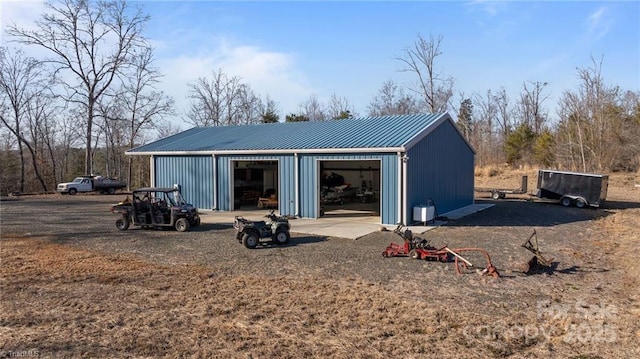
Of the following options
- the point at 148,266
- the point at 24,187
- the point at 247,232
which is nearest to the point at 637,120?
the point at 247,232

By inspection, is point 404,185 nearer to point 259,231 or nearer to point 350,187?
point 259,231

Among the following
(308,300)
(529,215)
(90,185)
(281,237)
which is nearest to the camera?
(308,300)

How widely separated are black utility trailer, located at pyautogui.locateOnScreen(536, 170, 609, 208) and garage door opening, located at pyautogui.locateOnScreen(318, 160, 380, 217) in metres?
8.17

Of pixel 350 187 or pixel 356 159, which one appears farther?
pixel 350 187

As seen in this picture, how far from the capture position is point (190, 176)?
64.6ft

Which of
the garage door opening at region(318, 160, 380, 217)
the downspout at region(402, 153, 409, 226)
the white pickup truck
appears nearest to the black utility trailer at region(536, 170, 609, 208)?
the garage door opening at region(318, 160, 380, 217)

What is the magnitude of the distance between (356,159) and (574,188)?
38.8 feet

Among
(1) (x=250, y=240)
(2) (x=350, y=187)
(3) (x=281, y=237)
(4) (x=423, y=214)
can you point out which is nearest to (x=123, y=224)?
(1) (x=250, y=240)

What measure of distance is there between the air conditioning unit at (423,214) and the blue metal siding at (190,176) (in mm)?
8932

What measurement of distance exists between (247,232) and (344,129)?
8.82 metres

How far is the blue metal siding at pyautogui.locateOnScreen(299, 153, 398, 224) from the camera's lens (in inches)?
577

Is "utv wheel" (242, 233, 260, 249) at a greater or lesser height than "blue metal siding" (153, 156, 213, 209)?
lesser

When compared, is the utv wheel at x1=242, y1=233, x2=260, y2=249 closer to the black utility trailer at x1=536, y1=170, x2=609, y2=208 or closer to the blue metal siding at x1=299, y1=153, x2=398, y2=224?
the blue metal siding at x1=299, y1=153, x2=398, y2=224

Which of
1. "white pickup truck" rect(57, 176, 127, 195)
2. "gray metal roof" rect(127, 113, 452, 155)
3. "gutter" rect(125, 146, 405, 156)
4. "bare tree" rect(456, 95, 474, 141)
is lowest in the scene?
"white pickup truck" rect(57, 176, 127, 195)
